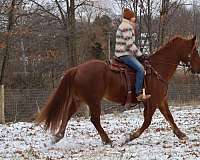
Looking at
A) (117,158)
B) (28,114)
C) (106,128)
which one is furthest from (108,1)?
(117,158)

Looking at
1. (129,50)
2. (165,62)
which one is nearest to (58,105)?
(129,50)

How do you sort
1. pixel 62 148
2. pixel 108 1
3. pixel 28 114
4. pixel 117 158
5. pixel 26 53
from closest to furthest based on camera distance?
1. pixel 117 158
2. pixel 62 148
3. pixel 28 114
4. pixel 26 53
5. pixel 108 1

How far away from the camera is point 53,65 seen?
28781 millimetres

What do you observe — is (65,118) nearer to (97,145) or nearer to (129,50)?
(97,145)

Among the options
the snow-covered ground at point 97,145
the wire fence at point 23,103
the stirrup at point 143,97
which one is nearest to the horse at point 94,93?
the stirrup at point 143,97

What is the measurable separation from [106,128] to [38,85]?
50.5 feet

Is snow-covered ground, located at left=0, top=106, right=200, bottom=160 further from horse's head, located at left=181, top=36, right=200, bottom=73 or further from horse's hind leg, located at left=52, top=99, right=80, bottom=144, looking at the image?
horse's head, located at left=181, top=36, right=200, bottom=73

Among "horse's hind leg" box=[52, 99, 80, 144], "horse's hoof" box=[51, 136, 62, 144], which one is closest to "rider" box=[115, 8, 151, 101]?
"horse's hind leg" box=[52, 99, 80, 144]

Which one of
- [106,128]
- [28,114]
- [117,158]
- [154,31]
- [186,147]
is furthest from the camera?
[154,31]

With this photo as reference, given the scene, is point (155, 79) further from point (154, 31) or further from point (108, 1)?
point (108, 1)

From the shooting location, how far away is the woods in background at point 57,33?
20516mm

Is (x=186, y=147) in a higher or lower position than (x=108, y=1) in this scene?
lower

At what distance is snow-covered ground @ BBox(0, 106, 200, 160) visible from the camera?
6.93 meters

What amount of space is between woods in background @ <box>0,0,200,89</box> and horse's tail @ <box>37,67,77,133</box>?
446 inches
